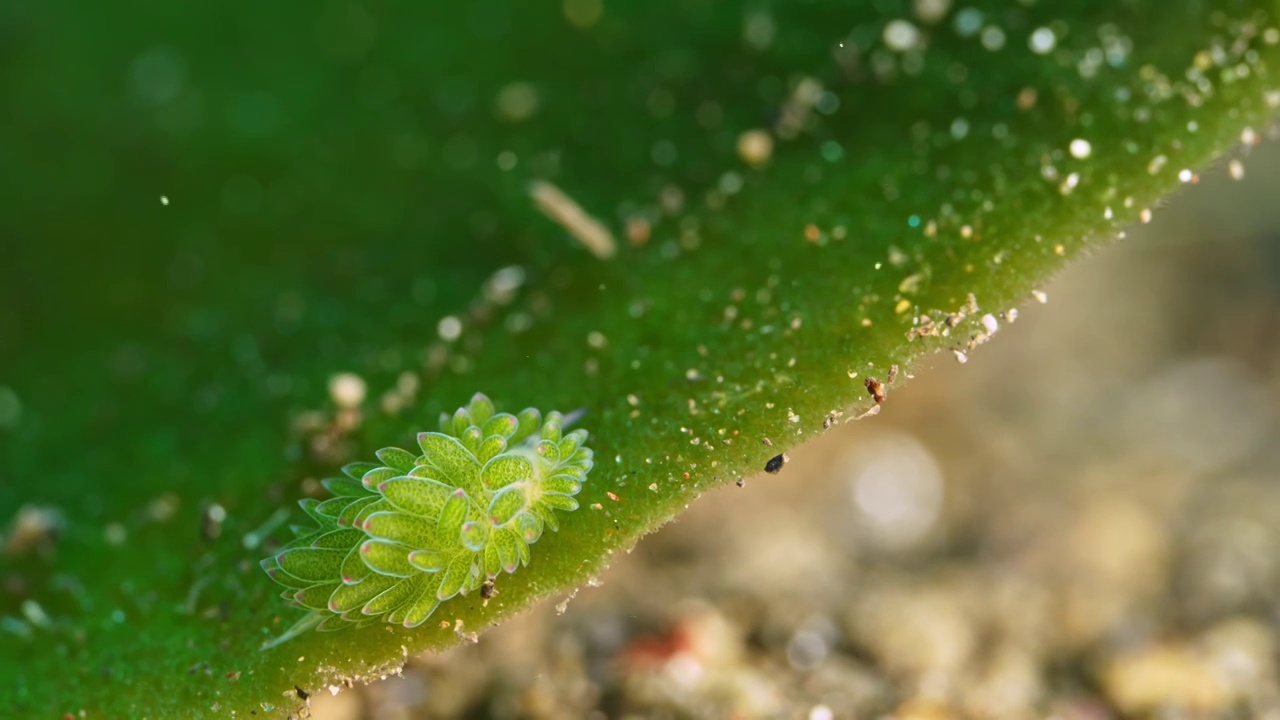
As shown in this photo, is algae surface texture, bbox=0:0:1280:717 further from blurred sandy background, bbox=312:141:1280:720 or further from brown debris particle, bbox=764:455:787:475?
blurred sandy background, bbox=312:141:1280:720

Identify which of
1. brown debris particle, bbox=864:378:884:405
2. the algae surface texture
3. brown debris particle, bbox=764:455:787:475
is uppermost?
the algae surface texture

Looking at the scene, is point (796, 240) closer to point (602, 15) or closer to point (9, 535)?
point (602, 15)

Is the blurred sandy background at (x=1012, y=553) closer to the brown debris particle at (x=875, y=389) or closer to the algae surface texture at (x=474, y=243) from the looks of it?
the algae surface texture at (x=474, y=243)

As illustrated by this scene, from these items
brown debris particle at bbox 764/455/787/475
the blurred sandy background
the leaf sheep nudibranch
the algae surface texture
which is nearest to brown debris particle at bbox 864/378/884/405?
the algae surface texture

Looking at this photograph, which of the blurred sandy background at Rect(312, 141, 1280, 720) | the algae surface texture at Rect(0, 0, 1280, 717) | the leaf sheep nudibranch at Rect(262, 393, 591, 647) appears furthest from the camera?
the blurred sandy background at Rect(312, 141, 1280, 720)

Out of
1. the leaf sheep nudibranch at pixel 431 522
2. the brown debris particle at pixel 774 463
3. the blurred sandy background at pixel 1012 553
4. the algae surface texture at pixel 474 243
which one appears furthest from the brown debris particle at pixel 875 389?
the blurred sandy background at pixel 1012 553
